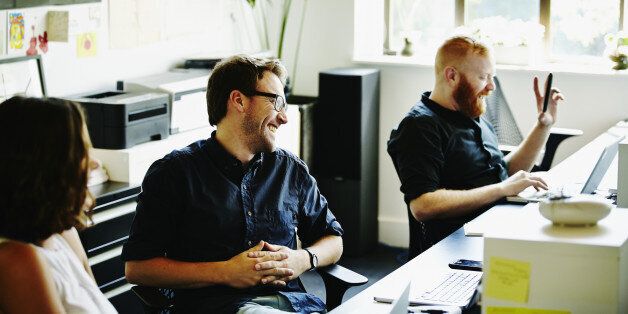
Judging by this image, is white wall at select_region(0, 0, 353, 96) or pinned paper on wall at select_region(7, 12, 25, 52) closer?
pinned paper on wall at select_region(7, 12, 25, 52)

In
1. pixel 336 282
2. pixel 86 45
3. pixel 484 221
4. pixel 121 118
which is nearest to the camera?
pixel 336 282

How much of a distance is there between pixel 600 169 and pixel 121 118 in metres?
1.88

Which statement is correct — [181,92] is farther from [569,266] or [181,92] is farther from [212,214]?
[569,266]

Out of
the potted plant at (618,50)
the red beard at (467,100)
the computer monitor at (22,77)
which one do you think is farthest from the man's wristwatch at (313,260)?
the potted plant at (618,50)

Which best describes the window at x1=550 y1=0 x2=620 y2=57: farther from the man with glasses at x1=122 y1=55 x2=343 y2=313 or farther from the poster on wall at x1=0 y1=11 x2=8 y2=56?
the poster on wall at x1=0 y1=11 x2=8 y2=56

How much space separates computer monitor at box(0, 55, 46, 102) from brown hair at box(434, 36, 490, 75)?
5.18 ft

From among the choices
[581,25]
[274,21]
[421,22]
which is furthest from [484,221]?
[274,21]

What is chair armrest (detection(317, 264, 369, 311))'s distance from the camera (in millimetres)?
2566

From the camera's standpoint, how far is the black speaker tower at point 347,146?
5.02 metres

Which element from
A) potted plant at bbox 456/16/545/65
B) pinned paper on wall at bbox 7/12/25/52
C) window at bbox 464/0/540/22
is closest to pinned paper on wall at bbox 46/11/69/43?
pinned paper on wall at bbox 7/12/25/52

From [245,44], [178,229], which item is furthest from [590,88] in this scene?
[178,229]

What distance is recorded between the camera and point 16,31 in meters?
3.70

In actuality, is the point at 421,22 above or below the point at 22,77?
above

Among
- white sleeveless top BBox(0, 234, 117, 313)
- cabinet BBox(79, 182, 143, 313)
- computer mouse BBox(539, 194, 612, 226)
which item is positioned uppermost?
computer mouse BBox(539, 194, 612, 226)
